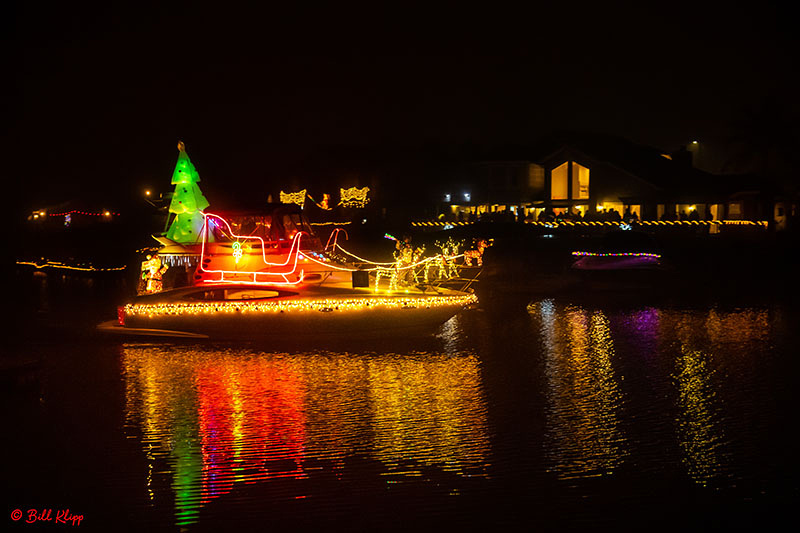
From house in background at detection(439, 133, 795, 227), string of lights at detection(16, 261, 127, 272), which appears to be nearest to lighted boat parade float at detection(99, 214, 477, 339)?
string of lights at detection(16, 261, 127, 272)

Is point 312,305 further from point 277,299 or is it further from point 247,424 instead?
point 247,424

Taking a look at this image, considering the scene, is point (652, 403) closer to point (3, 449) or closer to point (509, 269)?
point (3, 449)

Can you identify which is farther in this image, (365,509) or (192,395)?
(192,395)

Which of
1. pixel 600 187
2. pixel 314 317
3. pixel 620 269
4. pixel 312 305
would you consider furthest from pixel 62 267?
pixel 600 187

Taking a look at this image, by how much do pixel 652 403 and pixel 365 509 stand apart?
15.2 ft

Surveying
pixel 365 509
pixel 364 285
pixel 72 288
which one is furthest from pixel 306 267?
pixel 72 288

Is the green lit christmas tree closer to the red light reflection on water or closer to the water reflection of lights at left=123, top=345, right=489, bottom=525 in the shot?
the water reflection of lights at left=123, top=345, right=489, bottom=525

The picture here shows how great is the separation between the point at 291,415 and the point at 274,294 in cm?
531

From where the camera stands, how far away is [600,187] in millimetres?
50969

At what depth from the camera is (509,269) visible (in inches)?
1021

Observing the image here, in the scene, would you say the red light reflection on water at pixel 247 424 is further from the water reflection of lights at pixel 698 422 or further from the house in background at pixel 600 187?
the house in background at pixel 600 187

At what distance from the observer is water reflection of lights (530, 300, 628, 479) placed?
7.38 m

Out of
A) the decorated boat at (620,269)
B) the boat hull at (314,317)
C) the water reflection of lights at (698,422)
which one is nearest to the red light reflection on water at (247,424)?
the boat hull at (314,317)

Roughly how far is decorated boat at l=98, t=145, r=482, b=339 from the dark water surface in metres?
0.45
